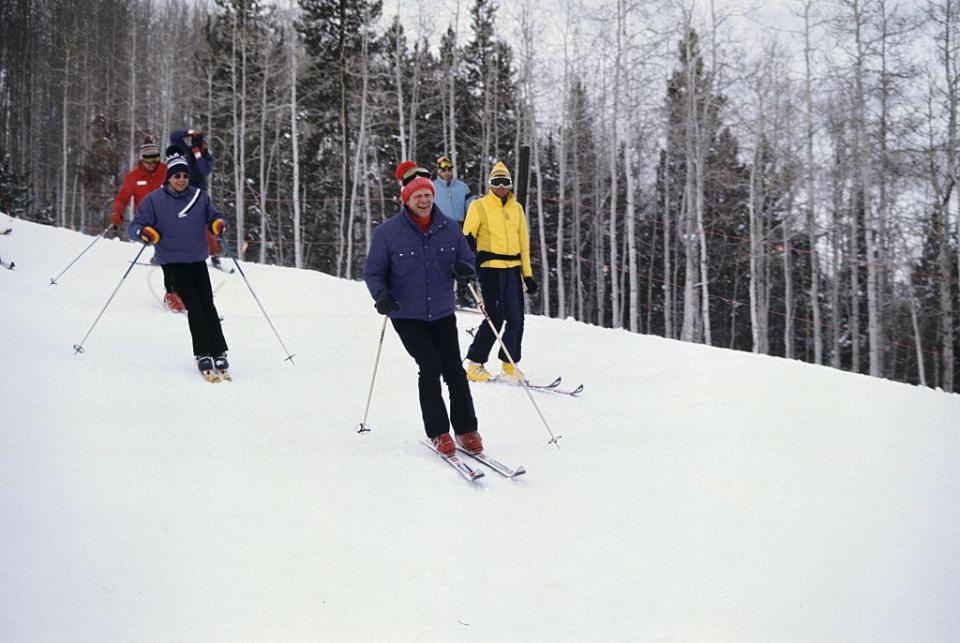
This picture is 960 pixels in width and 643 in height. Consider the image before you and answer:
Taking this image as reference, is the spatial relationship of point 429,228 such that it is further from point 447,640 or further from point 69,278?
point 69,278

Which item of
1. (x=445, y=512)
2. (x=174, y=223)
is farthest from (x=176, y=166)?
(x=445, y=512)

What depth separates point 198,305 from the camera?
540 cm

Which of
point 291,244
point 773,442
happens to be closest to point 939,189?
point 773,442

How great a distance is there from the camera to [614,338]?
8.89m

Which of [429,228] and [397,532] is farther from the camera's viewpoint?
[429,228]

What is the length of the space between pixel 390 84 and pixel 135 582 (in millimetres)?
23828

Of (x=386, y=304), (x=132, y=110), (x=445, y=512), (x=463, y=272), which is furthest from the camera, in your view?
(x=132, y=110)

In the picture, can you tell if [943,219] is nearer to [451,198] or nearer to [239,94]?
[451,198]

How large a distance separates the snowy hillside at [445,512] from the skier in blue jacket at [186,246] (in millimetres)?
241

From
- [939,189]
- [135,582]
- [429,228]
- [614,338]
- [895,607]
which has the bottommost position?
[895,607]

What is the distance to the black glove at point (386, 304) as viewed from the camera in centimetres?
380

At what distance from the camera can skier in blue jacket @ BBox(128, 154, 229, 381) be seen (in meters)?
5.35

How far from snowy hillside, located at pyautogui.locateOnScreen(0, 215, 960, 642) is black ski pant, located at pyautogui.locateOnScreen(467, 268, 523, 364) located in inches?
16.9

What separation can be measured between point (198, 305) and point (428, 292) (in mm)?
2386
